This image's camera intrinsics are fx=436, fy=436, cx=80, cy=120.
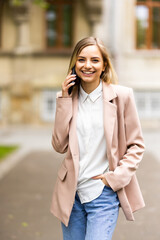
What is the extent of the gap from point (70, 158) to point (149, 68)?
1436 centimetres

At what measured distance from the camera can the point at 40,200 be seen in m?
6.19

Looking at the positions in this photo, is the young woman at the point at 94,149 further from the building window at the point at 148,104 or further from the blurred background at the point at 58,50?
the building window at the point at 148,104

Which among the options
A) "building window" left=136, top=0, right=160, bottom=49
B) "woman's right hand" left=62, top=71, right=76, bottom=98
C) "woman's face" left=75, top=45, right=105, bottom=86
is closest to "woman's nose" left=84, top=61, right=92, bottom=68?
"woman's face" left=75, top=45, right=105, bottom=86

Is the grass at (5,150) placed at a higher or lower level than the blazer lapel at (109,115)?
lower

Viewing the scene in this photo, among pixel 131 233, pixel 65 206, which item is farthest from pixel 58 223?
pixel 65 206

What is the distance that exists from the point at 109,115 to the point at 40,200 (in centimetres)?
386

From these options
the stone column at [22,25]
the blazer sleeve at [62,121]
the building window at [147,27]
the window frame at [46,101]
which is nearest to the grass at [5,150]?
the window frame at [46,101]

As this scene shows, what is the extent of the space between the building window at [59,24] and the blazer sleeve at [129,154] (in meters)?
14.7

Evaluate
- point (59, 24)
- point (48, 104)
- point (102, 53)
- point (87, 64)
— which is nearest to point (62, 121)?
point (87, 64)

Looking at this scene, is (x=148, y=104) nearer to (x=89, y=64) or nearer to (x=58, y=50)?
(x=58, y=50)

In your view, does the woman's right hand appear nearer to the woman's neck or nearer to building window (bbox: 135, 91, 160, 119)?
the woman's neck

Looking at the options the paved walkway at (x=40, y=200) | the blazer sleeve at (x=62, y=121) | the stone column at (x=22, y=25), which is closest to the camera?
the blazer sleeve at (x=62, y=121)

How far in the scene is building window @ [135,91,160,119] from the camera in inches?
659

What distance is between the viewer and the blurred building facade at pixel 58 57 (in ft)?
54.1
